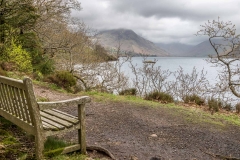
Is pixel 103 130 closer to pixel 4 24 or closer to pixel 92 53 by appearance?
pixel 4 24

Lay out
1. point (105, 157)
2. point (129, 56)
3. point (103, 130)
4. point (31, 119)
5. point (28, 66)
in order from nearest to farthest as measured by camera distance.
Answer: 1. point (31, 119)
2. point (105, 157)
3. point (103, 130)
4. point (28, 66)
5. point (129, 56)

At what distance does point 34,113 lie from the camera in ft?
10.5

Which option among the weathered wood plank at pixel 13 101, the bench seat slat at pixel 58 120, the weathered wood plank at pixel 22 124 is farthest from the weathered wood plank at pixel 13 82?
the bench seat slat at pixel 58 120

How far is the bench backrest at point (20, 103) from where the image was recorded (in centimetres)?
312

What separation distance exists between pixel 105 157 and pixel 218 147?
2.93 meters

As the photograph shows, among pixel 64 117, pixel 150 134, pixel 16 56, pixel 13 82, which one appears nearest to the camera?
pixel 13 82

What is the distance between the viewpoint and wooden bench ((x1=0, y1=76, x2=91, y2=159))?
3193 millimetres

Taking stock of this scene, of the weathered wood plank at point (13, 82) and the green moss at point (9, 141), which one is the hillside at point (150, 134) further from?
the weathered wood plank at point (13, 82)

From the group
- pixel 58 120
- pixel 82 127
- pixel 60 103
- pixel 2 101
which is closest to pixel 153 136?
pixel 82 127

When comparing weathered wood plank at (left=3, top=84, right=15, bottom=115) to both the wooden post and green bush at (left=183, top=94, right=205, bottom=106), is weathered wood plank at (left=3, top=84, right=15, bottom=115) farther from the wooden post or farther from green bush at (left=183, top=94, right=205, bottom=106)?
green bush at (left=183, top=94, right=205, bottom=106)

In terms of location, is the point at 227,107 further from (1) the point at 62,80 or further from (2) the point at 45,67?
(2) the point at 45,67

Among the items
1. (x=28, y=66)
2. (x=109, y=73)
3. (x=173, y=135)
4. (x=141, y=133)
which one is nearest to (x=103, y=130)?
(x=141, y=133)

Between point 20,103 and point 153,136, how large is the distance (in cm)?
363

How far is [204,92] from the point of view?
1432cm
